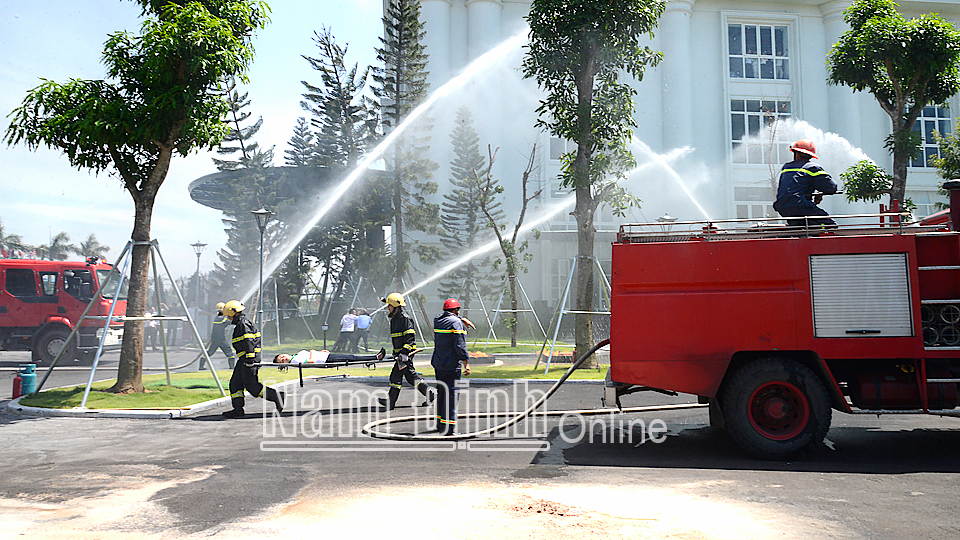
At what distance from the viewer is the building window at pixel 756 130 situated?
3212cm

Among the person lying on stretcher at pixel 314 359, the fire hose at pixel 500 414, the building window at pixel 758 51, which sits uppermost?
the building window at pixel 758 51

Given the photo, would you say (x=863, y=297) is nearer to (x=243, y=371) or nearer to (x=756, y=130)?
(x=243, y=371)

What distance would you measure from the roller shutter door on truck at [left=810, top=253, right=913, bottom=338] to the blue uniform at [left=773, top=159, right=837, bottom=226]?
2.78 ft

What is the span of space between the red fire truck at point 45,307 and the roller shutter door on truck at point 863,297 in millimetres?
18217

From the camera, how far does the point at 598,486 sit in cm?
566

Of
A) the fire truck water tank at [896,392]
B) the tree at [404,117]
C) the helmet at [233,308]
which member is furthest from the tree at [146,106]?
the tree at [404,117]

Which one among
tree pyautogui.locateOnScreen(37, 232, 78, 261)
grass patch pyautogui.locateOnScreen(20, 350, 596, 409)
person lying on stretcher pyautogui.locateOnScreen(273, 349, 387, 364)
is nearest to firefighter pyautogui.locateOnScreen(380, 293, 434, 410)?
person lying on stretcher pyautogui.locateOnScreen(273, 349, 387, 364)

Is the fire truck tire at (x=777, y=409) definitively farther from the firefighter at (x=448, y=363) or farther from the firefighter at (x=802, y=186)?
the firefighter at (x=448, y=363)

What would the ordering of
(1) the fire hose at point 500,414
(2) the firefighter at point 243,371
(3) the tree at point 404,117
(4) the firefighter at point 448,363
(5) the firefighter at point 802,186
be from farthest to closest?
(3) the tree at point 404,117 → (2) the firefighter at point 243,371 → (4) the firefighter at point 448,363 → (1) the fire hose at point 500,414 → (5) the firefighter at point 802,186

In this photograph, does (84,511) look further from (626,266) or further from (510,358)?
(510,358)

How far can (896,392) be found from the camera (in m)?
6.62

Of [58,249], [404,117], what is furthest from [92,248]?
[404,117]

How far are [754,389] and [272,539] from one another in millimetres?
4825

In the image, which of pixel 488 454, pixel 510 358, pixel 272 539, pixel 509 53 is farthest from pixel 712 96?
pixel 272 539
